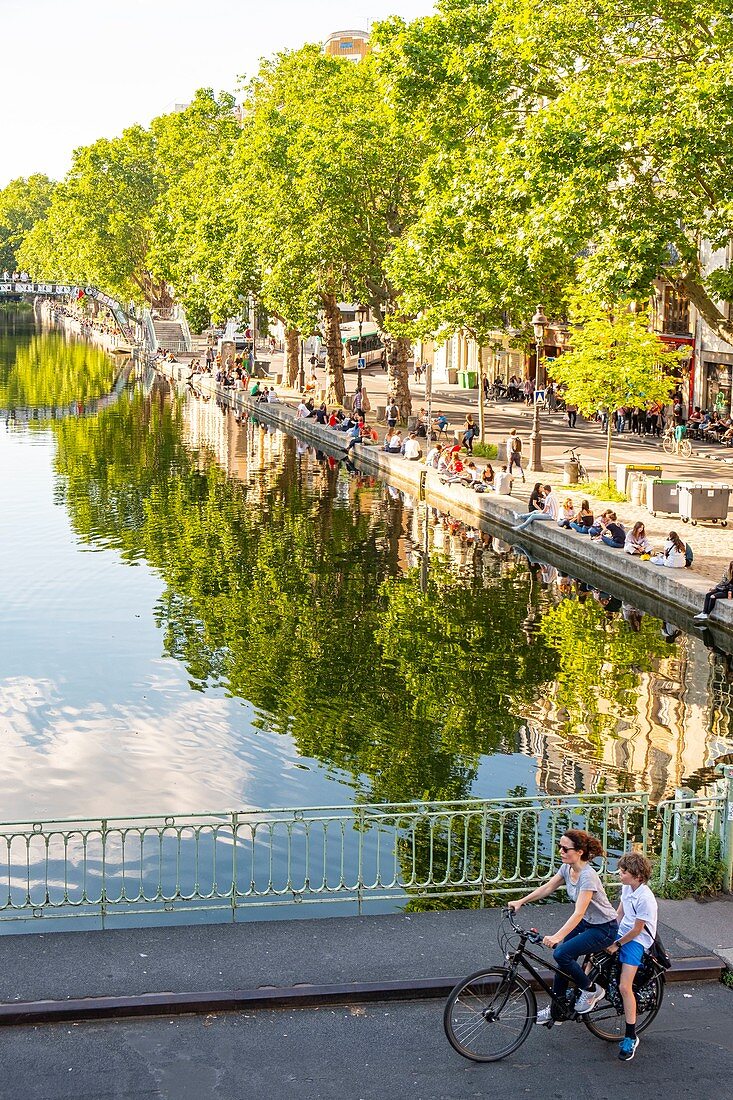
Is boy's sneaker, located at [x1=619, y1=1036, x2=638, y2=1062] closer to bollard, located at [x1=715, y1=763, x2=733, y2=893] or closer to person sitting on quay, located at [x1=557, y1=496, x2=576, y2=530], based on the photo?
bollard, located at [x1=715, y1=763, x2=733, y2=893]

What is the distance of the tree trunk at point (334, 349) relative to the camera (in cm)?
6244

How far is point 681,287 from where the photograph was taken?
110 feet

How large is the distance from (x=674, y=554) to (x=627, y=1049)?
20.4 metres

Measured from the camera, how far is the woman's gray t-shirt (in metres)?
9.80

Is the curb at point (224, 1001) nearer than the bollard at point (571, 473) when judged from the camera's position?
Yes

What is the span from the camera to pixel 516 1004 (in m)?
9.66

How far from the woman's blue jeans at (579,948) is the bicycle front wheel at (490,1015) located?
11.6 inches

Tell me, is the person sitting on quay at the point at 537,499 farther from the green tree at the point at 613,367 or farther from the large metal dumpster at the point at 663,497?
the green tree at the point at 613,367

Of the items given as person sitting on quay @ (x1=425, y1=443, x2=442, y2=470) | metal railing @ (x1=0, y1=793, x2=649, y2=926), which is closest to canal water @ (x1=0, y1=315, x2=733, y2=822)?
metal railing @ (x1=0, y1=793, x2=649, y2=926)

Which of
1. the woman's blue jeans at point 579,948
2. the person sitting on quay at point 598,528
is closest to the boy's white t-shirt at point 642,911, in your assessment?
the woman's blue jeans at point 579,948

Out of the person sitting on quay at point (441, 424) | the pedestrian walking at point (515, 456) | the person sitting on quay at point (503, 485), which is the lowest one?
the person sitting on quay at point (503, 485)

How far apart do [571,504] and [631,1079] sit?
2670 centimetres

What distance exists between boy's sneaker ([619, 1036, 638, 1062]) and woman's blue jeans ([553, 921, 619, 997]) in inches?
17.4

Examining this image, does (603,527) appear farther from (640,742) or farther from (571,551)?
(640,742)
